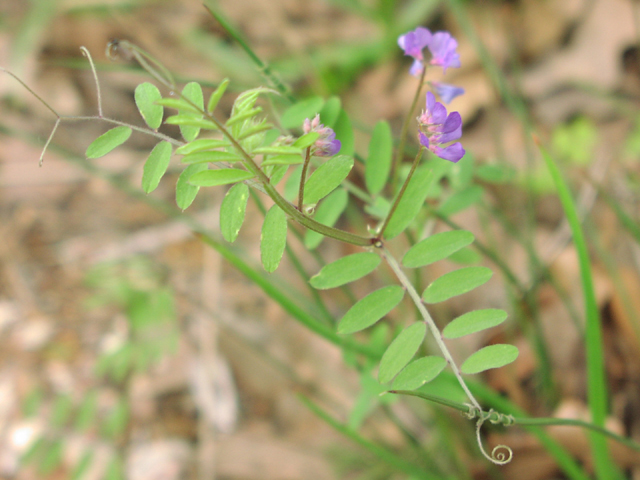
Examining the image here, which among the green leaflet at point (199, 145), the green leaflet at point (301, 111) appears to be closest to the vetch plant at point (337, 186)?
the green leaflet at point (199, 145)

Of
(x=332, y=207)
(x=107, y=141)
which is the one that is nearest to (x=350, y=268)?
(x=332, y=207)

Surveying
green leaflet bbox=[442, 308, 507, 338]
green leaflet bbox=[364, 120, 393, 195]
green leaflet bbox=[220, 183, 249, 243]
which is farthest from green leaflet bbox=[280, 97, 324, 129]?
green leaflet bbox=[442, 308, 507, 338]

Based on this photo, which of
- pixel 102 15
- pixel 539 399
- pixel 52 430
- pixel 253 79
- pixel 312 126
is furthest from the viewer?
pixel 102 15

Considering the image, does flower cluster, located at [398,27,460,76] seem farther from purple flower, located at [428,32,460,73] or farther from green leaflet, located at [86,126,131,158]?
green leaflet, located at [86,126,131,158]

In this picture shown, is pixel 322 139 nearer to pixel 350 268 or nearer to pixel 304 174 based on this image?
pixel 304 174

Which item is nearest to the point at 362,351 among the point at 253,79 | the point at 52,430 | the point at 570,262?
the point at 570,262

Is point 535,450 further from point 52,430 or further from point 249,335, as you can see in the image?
point 52,430
